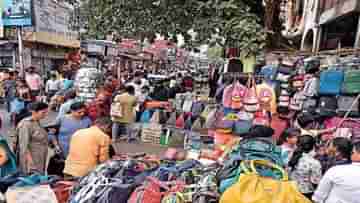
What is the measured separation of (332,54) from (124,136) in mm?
5504

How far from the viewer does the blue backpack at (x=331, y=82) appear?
6457 mm

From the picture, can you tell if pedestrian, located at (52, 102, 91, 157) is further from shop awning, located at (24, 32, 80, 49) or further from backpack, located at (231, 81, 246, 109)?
shop awning, located at (24, 32, 80, 49)

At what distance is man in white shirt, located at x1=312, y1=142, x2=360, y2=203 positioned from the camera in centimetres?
313

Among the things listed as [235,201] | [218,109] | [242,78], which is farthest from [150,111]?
[235,201]

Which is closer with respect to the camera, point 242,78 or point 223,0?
point 242,78

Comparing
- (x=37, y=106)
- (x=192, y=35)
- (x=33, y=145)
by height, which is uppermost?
(x=192, y=35)

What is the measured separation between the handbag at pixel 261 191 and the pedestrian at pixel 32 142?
2840 millimetres

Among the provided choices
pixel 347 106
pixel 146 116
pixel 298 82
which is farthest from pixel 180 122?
pixel 347 106

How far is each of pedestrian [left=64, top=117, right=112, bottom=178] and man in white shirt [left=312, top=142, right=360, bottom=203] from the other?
237 cm

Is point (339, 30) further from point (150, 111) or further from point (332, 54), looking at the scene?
point (150, 111)

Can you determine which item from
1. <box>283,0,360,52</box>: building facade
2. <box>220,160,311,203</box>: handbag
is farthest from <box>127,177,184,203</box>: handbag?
<box>283,0,360,52</box>: building facade

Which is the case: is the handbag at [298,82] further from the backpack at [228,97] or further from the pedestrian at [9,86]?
the pedestrian at [9,86]

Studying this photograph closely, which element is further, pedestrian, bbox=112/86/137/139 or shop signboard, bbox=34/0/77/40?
shop signboard, bbox=34/0/77/40

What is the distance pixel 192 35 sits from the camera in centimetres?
1176
